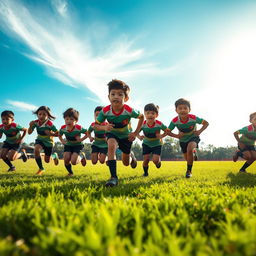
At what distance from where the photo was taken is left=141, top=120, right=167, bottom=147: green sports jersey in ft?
25.6

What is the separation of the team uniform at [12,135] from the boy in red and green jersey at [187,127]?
629 centimetres

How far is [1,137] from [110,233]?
347 inches

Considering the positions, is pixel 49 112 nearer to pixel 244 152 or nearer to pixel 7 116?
pixel 7 116

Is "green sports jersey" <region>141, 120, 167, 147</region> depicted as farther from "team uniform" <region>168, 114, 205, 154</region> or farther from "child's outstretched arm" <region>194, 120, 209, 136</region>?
"child's outstretched arm" <region>194, 120, 209, 136</region>

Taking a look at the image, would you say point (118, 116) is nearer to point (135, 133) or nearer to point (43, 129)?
point (135, 133)

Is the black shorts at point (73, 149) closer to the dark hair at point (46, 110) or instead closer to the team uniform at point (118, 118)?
the dark hair at point (46, 110)

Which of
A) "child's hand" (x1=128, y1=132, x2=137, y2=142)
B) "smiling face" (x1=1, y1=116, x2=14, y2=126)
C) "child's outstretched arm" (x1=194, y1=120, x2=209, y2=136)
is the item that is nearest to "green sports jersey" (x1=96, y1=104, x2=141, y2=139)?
"child's hand" (x1=128, y1=132, x2=137, y2=142)

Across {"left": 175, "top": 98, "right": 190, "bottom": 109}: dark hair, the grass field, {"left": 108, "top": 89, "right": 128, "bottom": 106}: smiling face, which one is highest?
{"left": 175, "top": 98, "right": 190, "bottom": 109}: dark hair

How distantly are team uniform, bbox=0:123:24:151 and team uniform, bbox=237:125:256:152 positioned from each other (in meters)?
9.09

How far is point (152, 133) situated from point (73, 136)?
3.09m

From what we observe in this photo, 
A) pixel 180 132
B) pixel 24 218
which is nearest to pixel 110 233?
pixel 24 218

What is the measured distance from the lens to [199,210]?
6.31 ft

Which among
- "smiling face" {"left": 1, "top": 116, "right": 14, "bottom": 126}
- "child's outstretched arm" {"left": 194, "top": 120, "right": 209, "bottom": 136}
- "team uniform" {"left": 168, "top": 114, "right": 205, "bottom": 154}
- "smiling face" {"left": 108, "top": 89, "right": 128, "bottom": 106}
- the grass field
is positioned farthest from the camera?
"smiling face" {"left": 1, "top": 116, "right": 14, "bottom": 126}

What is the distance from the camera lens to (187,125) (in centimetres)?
701
